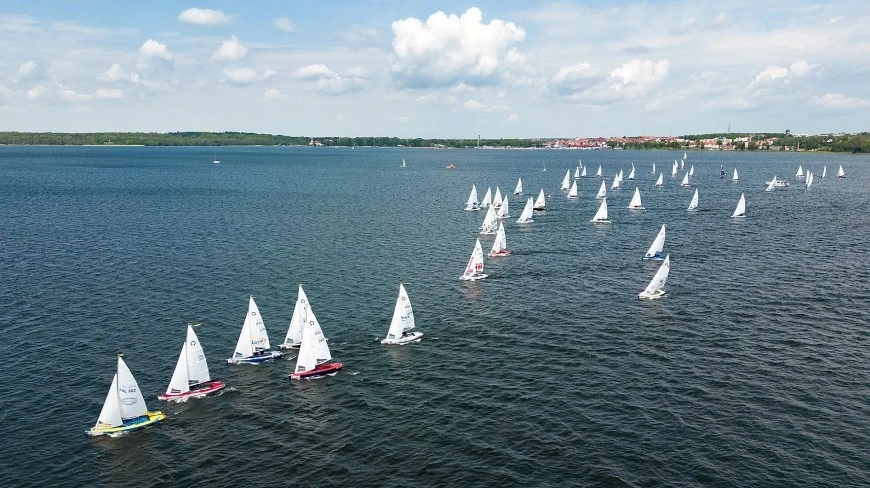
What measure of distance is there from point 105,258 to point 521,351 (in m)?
86.7

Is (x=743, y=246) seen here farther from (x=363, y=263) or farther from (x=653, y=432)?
(x=653, y=432)

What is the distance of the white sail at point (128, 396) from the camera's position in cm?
5466

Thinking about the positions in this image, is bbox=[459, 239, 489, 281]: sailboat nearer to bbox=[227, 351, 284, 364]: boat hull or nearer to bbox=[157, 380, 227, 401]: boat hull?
bbox=[227, 351, 284, 364]: boat hull

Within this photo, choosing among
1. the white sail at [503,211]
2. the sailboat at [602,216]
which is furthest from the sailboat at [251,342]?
the sailboat at [602,216]

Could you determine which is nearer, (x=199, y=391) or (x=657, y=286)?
(x=199, y=391)

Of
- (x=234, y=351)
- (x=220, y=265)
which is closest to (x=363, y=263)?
(x=220, y=265)

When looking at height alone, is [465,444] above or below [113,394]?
below

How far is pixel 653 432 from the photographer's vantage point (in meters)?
53.2

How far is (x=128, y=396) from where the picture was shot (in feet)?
180

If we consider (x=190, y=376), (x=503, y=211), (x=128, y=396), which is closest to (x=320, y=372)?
(x=190, y=376)

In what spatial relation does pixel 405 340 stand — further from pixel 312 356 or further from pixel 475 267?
pixel 475 267

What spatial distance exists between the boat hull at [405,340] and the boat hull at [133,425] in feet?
85.5

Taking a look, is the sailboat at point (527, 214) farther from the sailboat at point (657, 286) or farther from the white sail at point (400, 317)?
the white sail at point (400, 317)

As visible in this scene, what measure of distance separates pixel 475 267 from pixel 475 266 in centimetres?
21
